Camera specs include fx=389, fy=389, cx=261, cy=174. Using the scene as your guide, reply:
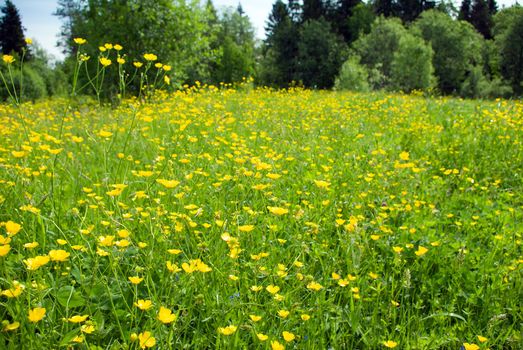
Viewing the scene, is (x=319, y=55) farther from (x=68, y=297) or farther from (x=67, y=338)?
(x=67, y=338)

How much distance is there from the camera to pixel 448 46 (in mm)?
30469

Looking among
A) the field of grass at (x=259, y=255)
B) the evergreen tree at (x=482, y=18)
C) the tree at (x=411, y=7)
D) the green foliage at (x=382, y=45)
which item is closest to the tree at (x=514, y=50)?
the green foliage at (x=382, y=45)

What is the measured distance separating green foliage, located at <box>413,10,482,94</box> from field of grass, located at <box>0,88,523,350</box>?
97.8ft

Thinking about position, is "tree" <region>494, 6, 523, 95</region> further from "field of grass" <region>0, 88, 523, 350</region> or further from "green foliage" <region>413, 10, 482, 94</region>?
"field of grass" <region>0, 88, 523, 350</region>

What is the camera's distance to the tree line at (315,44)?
36.7 ft

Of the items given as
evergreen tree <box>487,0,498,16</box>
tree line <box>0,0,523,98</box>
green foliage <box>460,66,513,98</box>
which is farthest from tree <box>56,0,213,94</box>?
evergreen tree <box>487,0,498,16</box>

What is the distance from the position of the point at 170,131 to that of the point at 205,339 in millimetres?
3290

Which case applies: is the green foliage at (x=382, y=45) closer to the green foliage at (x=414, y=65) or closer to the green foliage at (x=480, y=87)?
the green foliage at (x=414, y=65)

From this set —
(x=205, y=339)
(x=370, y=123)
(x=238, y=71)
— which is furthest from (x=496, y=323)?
(x=238, y=71)

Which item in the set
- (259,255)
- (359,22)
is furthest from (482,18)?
(259,255)

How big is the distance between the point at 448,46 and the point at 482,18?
66.5ft

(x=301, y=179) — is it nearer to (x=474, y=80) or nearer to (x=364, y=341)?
(x=364, y=341)

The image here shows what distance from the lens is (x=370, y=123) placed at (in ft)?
19.3

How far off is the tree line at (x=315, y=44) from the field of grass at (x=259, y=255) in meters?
6.19
